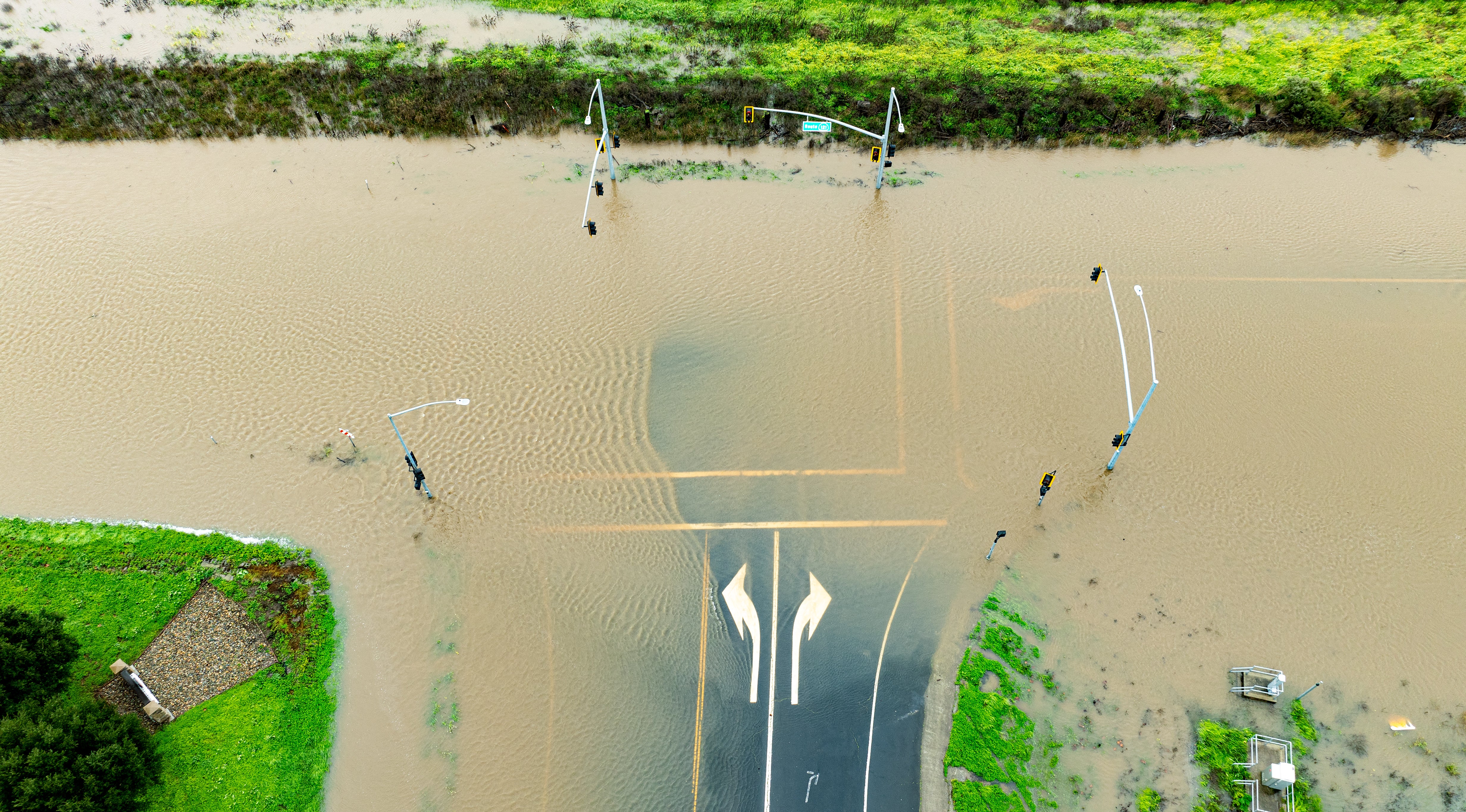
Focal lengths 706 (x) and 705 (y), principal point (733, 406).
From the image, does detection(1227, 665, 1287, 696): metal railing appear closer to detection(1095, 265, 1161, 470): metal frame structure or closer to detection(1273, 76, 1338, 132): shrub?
detection(1095, 265, 1161, 470): metal frame structure

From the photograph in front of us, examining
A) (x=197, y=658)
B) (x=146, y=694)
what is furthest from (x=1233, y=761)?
(x=146, y=694)

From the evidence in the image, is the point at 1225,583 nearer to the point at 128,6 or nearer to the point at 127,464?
the point at 127,464

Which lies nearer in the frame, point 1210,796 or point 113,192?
point 1210,796

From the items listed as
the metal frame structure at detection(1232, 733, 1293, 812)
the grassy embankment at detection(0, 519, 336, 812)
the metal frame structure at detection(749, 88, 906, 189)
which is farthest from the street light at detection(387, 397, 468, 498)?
the metal frame structure at detection(1232, 733, 1293, 812)

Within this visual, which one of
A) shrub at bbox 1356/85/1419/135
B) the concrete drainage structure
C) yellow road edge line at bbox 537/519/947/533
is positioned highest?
shrub at bbox 1356/85/1419/135

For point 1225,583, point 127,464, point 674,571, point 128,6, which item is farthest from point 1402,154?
point 128,6

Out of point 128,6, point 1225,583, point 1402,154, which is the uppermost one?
point 128,6
